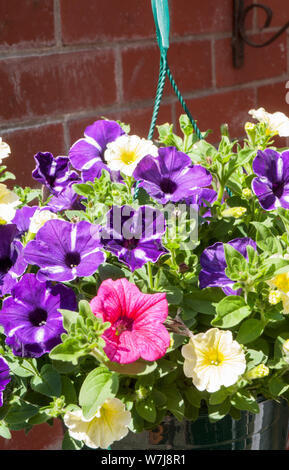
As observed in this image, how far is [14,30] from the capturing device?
1.01m

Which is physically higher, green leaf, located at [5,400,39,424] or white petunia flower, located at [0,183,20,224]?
white petunia flower, located at [0,183,20,224]

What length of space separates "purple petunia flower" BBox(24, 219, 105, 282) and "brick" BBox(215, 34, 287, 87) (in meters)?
0.88

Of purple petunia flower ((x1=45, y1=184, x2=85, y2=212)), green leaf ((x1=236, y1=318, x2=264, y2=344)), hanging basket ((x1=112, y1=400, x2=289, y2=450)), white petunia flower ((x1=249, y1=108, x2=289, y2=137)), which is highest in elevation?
white petunia flower ((x1=249, y1=108, x2=289, y2=137))

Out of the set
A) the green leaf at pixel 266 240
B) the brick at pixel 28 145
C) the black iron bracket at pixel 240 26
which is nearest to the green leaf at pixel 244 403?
the green leaf at pixel 266 240

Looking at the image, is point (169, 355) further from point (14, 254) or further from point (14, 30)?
point (14, 30)

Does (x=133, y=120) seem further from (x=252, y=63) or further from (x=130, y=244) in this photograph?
(x=130, y=244)

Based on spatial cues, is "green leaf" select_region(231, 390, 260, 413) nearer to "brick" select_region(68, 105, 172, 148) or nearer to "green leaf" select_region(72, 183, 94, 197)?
"green leaf" select_region(72, 183, 94, 197)

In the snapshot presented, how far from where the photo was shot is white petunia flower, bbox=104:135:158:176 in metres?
0.64

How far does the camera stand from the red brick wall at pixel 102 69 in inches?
40.7

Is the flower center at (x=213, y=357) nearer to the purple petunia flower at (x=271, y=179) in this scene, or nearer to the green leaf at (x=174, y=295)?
the green leaf at (x=174, y=295)

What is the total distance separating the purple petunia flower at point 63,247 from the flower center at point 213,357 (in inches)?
5.1

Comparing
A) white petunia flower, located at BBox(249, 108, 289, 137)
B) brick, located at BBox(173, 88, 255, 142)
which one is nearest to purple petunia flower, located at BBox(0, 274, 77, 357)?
white petunia flower, located at BBox(249, 108, 289, 137)
